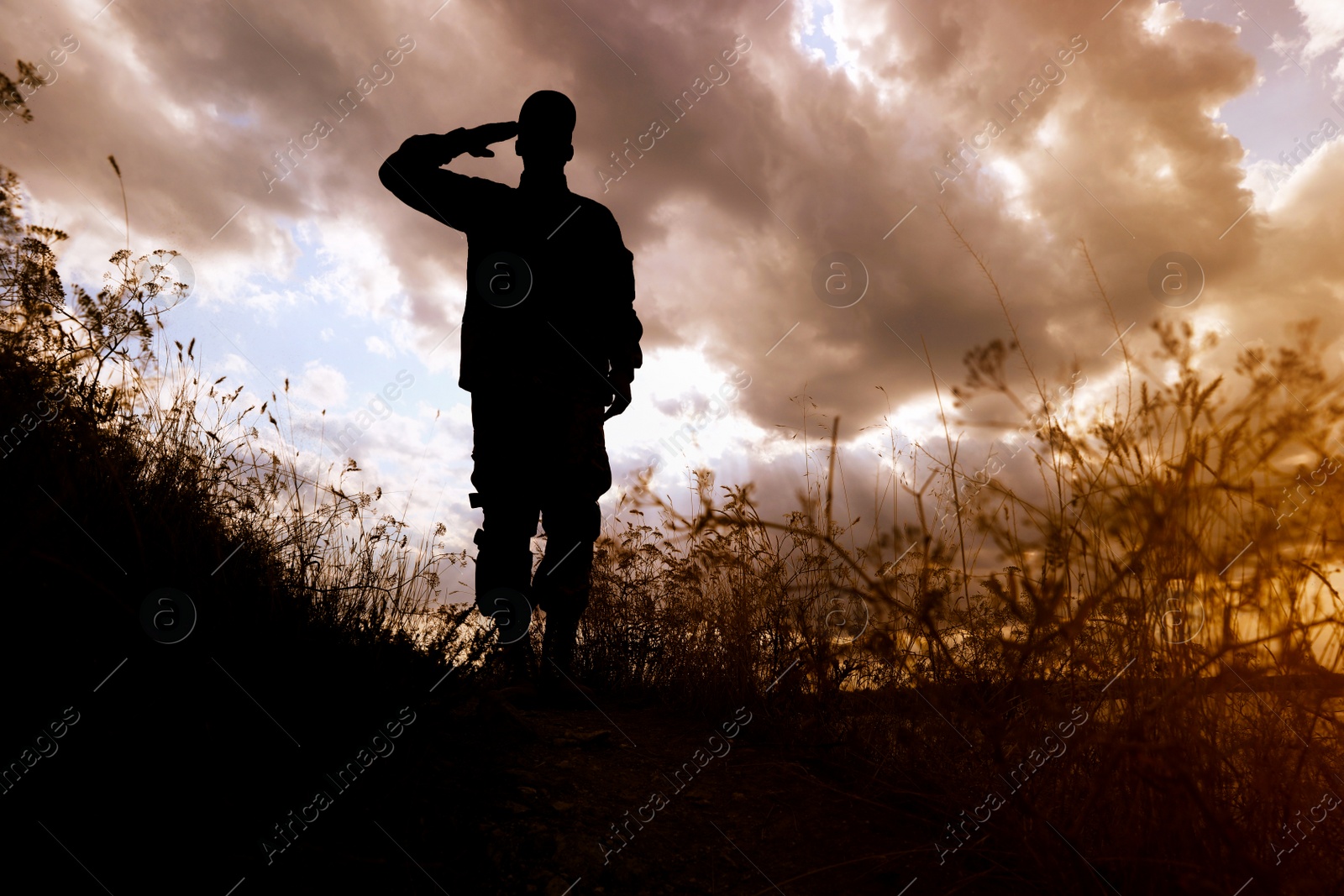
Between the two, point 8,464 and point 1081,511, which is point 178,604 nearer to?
point 8,464

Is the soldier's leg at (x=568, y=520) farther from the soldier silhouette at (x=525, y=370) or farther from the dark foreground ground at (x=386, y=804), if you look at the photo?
the dark foreground ground at (x=386, y=804)

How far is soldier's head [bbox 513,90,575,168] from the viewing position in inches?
134

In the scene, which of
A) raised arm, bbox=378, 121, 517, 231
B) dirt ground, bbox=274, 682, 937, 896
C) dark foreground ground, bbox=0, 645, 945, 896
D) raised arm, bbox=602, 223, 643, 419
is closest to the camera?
dark foreground ground, bbox=0, 645, 945, 896

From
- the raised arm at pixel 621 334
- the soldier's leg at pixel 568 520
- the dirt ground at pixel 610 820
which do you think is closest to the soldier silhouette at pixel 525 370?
the soldier's leg at pixel 568 520

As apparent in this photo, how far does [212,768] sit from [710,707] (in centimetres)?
217

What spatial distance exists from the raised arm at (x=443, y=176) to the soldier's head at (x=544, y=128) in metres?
0.08

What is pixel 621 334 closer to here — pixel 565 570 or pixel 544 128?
pixel 544 128

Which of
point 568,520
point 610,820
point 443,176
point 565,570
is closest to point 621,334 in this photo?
point 568,520

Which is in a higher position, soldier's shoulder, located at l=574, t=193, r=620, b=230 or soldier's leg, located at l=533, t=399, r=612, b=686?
soldier's shoulder, located at l=574, t=193, r=620, b=230

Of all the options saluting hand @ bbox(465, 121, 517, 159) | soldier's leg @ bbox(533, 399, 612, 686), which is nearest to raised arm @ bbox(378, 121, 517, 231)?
saluting hand @ bbox(465, 121, 517, 159)

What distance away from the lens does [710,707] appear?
318 centimetres

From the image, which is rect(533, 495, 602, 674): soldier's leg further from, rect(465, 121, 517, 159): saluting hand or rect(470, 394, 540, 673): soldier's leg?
rect(465, 121, 517, 159): saluting hand

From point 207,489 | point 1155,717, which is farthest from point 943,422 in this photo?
point 207,489

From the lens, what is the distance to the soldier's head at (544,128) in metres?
3.41
